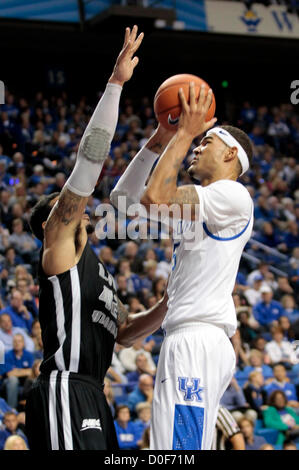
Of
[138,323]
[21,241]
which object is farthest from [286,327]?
[138,323]

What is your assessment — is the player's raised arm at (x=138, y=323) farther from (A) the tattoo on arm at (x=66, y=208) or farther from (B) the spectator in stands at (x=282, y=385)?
(B) the spectator in stands at (x=282, y=385)

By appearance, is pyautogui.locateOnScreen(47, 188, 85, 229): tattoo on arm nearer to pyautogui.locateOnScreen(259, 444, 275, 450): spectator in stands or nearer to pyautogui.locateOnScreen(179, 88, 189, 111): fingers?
pyautogui.locateOnScreen(179, 88, 189, 111): fingers

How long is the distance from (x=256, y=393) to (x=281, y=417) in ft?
1.51

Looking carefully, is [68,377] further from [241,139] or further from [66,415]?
[241,139]

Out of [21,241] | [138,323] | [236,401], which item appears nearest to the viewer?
[138,323]

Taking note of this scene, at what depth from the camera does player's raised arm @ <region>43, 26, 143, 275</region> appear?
3992 millimetres

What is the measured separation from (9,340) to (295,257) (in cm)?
705

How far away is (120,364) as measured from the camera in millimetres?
10117

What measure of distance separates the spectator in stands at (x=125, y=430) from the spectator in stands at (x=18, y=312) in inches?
66.3

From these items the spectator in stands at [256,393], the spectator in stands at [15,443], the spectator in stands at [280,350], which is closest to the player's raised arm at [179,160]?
the spectator in stands at [15,443]

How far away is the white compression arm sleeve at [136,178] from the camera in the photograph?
15.1 feet

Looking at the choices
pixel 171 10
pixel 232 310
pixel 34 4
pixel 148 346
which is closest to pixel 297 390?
pixel 148 346

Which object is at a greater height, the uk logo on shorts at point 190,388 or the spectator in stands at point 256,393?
the uk logo on shorts at point 190,388

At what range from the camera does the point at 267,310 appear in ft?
41.5
